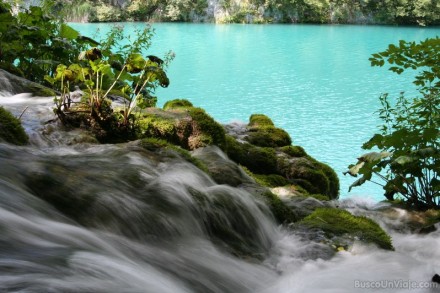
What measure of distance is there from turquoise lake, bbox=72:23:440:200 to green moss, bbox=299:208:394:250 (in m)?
4.72

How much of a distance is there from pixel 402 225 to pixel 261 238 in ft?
5.10

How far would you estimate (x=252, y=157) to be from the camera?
5125 mm

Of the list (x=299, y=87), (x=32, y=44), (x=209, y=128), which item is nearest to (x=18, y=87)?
(x=32, y=44)

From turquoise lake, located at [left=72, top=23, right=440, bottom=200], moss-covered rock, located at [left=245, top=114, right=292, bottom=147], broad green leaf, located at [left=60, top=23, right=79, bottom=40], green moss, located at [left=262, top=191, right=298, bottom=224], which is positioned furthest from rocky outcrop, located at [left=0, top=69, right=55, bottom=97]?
turquoise lake, located at [left=72, top=23, right=440, bottom=200]

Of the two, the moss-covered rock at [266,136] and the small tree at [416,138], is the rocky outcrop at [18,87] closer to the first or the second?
the moss-covered rock at [266,136]

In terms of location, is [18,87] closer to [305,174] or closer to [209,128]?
[209,128]

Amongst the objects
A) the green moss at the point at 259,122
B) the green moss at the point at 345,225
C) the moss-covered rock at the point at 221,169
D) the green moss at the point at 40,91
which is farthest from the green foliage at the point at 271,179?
the green moss at the point at 40,91

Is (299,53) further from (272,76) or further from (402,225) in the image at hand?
(402,225)

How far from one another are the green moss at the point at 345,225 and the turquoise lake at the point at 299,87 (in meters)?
4.72

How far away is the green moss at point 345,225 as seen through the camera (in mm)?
2990

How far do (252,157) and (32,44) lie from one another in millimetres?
3411

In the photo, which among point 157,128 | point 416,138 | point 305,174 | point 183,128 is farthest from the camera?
point 305,174

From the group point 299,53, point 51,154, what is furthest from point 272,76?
point 51,154

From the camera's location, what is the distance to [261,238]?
116 inches
